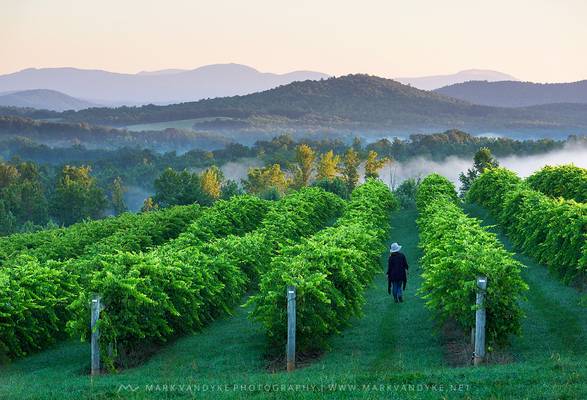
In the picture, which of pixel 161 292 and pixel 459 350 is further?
pixel 161 292

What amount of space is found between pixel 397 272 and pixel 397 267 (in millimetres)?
176

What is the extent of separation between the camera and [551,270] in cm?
2277

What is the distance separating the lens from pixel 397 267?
67.5ft

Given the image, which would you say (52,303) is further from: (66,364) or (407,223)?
(407,223)

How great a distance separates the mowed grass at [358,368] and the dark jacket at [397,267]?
783 mm

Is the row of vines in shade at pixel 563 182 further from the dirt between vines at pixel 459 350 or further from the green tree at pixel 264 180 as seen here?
the green tree at pixel 264 180

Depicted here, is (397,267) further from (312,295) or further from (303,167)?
(303,167)

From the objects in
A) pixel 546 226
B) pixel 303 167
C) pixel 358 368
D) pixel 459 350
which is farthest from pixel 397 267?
pixel 303 167

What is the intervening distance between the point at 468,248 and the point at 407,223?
27.4 m

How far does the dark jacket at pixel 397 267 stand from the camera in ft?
67.2

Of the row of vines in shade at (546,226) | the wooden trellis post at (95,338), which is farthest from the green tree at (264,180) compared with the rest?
the wooden trellis post at (95,338)

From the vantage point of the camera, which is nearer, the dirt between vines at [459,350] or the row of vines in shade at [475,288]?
the dirt between vines at [459,350]

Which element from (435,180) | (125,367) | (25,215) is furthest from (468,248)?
(25,215)

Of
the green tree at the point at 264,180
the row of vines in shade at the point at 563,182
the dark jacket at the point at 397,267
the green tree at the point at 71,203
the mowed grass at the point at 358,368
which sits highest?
the row of vines in shade at the point at 563,182
